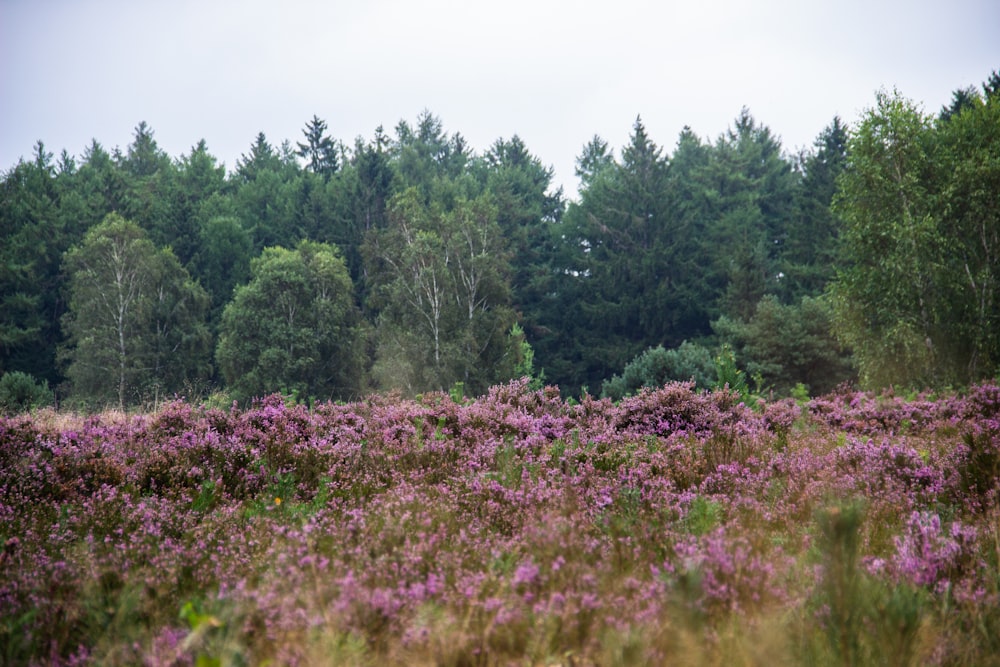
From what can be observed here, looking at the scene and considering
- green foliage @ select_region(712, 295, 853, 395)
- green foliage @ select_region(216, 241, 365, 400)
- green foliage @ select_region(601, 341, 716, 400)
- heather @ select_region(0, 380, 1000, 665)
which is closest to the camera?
heather @ select_region(0, 380, 1000, 665)

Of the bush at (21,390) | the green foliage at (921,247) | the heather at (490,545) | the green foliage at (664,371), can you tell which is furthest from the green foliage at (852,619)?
the bush at (21,390)

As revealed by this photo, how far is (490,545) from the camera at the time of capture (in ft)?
13.4

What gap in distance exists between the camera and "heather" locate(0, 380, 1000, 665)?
2701 millimetres

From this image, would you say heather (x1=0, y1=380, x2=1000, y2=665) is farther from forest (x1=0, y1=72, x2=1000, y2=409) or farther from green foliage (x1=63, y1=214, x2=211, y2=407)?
green foliage (x1=63, y1=214, x2=211, y2=407)

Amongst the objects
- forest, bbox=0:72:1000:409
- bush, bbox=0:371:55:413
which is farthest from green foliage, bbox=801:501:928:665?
bush, bbox=0:371:55:413

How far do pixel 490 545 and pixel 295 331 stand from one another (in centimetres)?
3784

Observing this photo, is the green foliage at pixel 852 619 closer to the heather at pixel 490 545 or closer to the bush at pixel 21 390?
the heather at pixel 490 545

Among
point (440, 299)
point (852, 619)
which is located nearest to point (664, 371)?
point (440, 299)

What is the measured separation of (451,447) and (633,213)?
46030 millimetres

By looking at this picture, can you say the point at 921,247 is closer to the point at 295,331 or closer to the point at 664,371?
the point at 664,371

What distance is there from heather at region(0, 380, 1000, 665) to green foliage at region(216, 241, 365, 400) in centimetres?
3236

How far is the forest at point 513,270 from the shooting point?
24.9m

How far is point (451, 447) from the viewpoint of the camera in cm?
681

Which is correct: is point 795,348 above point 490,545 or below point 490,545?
above
